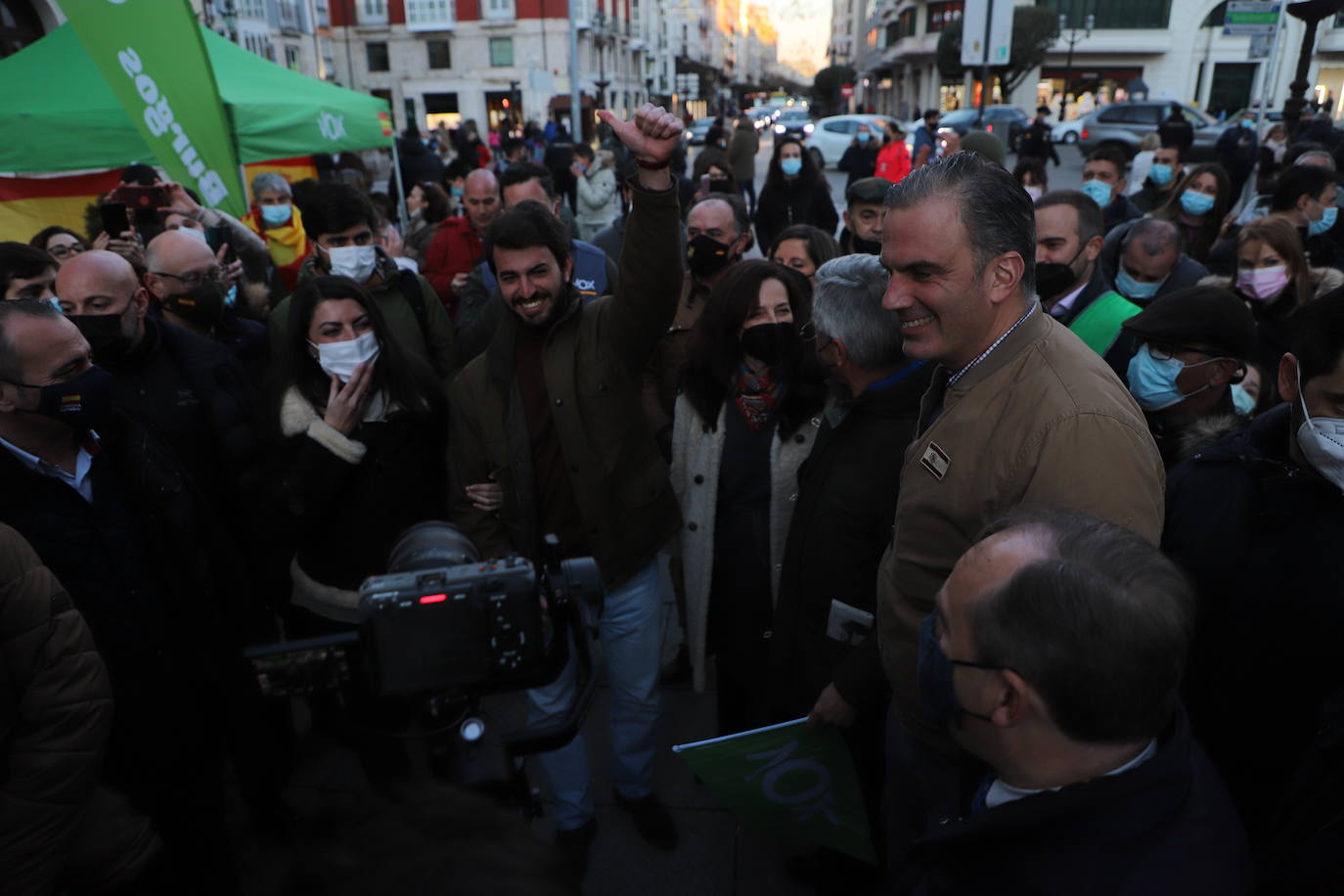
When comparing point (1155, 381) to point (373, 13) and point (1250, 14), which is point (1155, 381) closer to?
point (1250, 14)

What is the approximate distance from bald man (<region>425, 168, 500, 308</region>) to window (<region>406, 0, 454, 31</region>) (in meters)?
40.1

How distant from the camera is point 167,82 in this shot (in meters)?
4.44

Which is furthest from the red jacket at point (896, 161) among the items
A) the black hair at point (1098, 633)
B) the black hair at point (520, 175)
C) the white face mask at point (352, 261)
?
the black hair at point (1098, 633)

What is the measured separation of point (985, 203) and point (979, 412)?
42cm

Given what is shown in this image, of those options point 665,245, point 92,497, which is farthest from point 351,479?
point 665,245

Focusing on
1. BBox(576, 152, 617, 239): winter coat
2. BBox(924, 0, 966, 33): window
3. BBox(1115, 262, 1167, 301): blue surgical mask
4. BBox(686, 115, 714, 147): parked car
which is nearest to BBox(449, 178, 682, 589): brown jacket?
BBox(1115, 262, 1167, 301): blue surgical mask

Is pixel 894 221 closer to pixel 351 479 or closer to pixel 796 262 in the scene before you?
pixel 351 479

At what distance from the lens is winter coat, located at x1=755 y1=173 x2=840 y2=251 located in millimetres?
8062

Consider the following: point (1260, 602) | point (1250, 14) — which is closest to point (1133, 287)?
point (1260, 602)

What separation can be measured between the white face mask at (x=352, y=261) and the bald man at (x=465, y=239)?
1.46 meters

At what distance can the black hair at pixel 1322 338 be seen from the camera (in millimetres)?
1795

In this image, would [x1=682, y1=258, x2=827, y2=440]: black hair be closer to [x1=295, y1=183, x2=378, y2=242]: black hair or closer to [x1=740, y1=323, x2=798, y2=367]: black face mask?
[x1=740, y1=323, x2=798, y2=367]: black face mask

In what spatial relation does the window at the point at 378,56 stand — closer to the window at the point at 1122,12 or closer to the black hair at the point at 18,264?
the window at the point at 1122,12

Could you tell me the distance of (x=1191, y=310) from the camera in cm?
267
